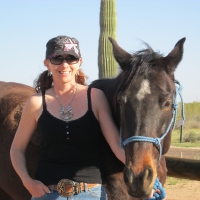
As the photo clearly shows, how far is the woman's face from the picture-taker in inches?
109

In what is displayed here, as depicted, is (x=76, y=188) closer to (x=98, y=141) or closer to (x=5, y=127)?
(x=98, y=141)

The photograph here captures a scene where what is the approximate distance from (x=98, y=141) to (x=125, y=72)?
1.78 feet

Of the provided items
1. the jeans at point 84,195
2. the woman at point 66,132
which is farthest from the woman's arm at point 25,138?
the jeans at point 84,195

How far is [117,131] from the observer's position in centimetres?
283

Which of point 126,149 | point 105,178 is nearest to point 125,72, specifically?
point 126,149

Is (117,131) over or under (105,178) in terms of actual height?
over

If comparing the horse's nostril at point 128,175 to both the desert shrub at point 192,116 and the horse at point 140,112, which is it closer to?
the horse at point 140,112

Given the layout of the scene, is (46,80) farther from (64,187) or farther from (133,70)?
(64,187)

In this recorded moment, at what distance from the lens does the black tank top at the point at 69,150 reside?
2639mm

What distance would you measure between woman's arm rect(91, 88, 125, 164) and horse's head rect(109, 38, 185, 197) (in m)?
0.09

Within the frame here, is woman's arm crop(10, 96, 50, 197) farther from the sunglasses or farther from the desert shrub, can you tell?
the desert shrub

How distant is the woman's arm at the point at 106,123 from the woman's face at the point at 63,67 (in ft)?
0.69

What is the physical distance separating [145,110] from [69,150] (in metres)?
0.57

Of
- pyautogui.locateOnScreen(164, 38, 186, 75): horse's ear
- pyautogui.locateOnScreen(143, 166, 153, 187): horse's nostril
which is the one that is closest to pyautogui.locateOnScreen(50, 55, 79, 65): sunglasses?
pyautogui.locateOnScreen(164, 38, 186, 75): horse's ear
